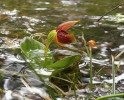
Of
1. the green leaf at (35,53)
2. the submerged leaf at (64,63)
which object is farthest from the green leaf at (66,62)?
the green leaf at (35,53)

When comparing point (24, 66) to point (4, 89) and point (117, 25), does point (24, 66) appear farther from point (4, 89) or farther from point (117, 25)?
point (117, 25)

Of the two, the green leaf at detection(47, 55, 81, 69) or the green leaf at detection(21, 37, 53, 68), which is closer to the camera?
the green leaf at detection(47, 55, 81, 69)

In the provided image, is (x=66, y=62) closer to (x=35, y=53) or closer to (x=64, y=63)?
(x=64, y=63)

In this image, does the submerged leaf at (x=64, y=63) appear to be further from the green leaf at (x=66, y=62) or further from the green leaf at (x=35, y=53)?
the green leaf at (x=35, y=53)

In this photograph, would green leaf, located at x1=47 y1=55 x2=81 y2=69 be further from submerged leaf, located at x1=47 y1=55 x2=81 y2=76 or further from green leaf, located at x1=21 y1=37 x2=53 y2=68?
green leaf, located at x1=21 y1=37 x2=53 y2=68

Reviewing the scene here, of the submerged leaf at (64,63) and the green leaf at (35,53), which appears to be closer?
the submerged leaf at (64,63)

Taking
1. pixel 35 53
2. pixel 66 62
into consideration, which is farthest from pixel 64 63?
pixel 35 53

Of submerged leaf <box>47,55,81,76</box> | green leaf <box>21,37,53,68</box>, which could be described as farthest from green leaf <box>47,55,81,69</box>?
green leaf <box>21,37,53,68</box>

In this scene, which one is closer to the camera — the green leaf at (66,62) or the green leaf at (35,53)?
the green leaf at (66,62)
